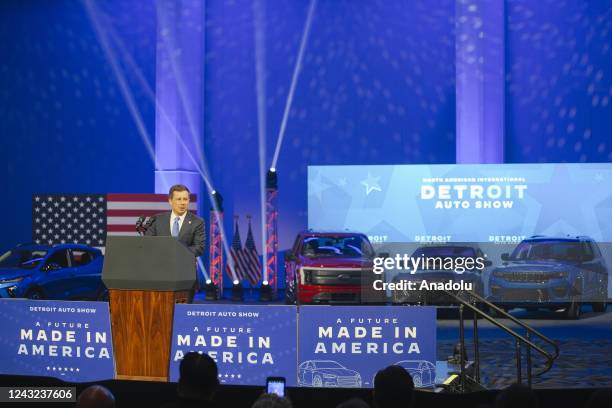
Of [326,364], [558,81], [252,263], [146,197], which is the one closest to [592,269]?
[558,81]

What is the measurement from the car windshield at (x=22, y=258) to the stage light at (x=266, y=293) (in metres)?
4.61

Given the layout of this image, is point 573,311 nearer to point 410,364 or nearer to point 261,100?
point 261,100

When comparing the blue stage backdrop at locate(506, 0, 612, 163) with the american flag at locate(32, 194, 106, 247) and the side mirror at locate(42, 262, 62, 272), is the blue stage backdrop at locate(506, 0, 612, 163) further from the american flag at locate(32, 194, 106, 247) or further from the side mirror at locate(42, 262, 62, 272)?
the side mirror at locate(42, 262, 62, 272)

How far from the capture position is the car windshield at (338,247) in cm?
1438

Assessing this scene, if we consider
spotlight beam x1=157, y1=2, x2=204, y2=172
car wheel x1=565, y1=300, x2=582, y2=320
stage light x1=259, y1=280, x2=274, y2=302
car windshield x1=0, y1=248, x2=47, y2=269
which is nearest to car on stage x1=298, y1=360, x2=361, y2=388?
car wheel x1=565, y1=300, x2=582, y2=320

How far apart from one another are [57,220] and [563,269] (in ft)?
32.2

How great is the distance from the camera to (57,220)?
16625 millimetres

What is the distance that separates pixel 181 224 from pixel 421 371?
2.50 m

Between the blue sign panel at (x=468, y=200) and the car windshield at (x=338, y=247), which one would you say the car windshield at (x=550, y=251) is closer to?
the blue sign panel at (x=468, y=200)

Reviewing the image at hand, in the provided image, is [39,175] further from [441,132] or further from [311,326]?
[311,326]

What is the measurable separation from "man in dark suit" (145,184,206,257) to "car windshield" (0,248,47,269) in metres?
8.00

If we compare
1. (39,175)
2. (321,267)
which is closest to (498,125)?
(321,267)

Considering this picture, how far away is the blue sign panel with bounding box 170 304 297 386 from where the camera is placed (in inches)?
250

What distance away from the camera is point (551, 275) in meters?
13.9
